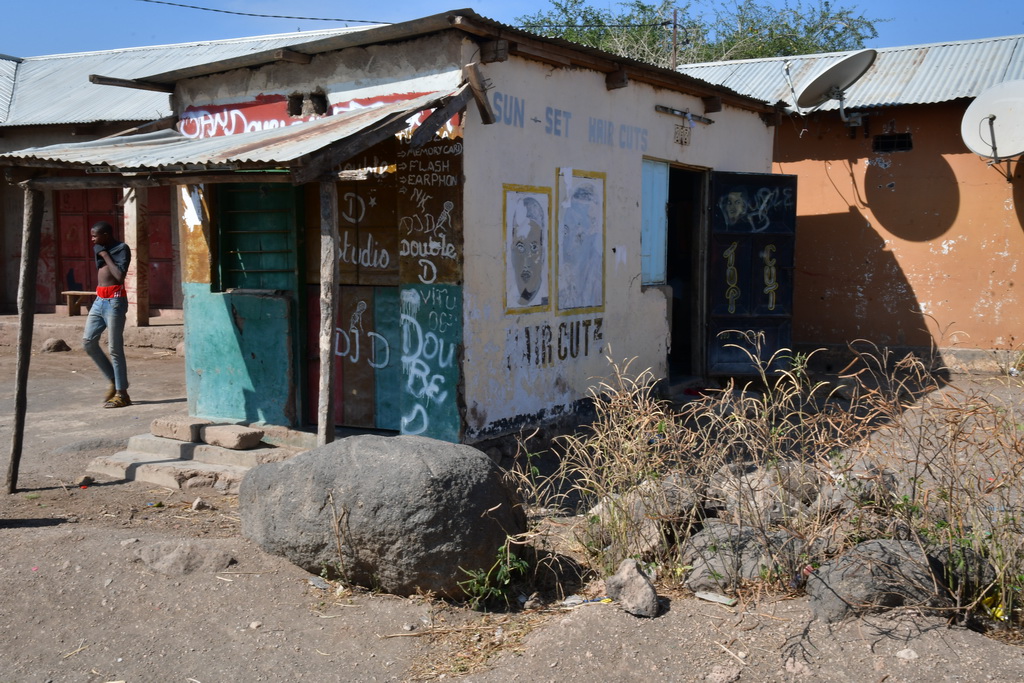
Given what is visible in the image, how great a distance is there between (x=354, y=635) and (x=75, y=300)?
1123 cm

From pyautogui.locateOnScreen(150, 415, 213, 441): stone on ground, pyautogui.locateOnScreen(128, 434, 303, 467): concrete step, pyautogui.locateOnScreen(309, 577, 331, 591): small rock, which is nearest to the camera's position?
pyautogui.locateOnScreen(309, 577, 331, 591): small rock

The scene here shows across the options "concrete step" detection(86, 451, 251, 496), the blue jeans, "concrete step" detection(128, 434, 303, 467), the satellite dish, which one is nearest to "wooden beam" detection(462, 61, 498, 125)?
"concrete step" detection(128, 434, 303, 467)

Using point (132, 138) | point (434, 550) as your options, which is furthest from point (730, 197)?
point (434, 550)

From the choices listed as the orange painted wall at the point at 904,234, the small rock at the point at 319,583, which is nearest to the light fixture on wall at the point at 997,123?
the orange painted wall at the point at 904,234

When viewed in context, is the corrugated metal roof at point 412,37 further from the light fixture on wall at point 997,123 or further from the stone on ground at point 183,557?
the light fixture on wall at point 997,123

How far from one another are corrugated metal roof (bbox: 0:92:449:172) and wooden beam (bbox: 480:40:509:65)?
1.30ft

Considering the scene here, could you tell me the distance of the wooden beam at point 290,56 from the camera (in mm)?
6336

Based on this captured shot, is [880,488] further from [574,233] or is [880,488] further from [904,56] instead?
[904,56]

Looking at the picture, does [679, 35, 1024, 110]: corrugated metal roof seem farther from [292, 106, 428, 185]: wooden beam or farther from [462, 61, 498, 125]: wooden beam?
[292, 106, 428, 185]: wooden beam

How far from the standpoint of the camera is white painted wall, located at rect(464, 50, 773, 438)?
19.8 ft

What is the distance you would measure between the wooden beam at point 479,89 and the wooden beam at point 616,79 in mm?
1805

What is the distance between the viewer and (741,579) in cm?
410

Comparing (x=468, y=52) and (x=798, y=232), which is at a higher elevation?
(x=468, y=52)

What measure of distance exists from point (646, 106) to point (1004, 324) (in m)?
5.44
